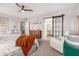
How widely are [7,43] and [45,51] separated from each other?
25.8 inches

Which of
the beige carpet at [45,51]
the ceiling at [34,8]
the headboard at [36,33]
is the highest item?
the ceiling at [34,8]

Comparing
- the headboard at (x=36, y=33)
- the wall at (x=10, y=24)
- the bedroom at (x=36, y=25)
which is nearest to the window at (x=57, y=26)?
the bedroom at (x=36, y=25)

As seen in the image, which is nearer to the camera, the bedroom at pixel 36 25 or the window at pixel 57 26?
the bedroom at pixel 36 25

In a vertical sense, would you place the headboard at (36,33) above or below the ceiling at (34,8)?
below

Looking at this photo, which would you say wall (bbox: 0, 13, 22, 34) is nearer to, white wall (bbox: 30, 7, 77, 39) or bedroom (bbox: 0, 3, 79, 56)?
bedroom (bbox: 0, 3, 79, 56)

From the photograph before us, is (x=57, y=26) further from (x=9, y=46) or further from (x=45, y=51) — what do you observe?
(x=9, y=46)

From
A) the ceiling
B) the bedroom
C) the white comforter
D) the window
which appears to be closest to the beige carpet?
the bedroom

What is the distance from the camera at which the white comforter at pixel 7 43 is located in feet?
4.89

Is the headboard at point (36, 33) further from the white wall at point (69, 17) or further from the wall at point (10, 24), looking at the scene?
the white wall at point (69, 17)

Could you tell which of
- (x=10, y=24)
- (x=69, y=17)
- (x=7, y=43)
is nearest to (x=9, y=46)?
(x=7, y=43)

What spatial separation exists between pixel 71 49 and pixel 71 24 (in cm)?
42

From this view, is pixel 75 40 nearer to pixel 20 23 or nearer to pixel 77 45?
pixel 77 45

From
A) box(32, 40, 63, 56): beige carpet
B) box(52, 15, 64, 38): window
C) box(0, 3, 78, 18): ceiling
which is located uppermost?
box(0, 3, 78, 18): ceiling

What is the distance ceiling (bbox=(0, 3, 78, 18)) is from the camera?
1.53 meters
